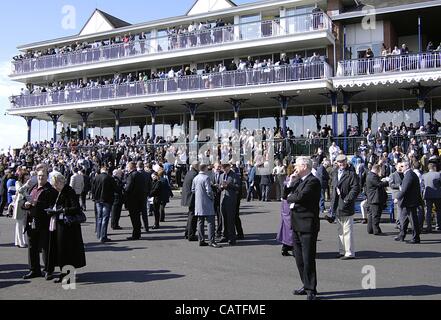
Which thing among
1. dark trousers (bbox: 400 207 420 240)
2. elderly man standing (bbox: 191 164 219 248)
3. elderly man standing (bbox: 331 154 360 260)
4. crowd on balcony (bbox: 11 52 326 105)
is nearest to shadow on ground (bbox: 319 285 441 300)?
elderly man standing (bbox: 331 154 360 260)

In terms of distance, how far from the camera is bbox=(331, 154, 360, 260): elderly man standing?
9.48 meters

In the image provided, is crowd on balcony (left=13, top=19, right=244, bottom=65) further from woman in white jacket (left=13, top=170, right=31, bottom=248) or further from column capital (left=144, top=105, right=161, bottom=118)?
woman in white jacket (left=13, top=170, right=31, bottom=248)

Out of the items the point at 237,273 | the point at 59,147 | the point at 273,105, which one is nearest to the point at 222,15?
the point at 273,105

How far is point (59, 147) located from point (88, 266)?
25.7 m

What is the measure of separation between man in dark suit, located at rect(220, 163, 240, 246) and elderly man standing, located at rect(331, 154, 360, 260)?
2417mm

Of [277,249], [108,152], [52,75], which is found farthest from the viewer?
[52,75]

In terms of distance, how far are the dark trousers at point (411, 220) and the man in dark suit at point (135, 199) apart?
6.54 metres

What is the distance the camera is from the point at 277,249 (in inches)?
413

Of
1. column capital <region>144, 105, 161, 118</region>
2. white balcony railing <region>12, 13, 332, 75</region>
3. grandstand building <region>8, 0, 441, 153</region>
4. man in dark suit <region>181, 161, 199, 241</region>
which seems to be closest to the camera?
man in dark suit <region>181, 161, 199, 241</region>

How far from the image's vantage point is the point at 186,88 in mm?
29688

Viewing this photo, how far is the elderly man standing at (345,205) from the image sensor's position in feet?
31.1

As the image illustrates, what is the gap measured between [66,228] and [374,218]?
26.5ft
